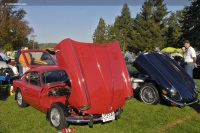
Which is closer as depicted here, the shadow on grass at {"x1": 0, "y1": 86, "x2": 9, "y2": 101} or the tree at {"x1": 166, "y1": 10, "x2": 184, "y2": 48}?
the shadow on grass at {"x1": 0, "y1": 86, "x2": 9, "y2": 101}

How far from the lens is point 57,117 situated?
5875mm

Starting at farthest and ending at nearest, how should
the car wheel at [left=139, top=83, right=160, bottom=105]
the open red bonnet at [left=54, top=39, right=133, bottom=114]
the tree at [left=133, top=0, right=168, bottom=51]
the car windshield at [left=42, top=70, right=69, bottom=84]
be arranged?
the tree at [left=133, top=0, right=168, bottom=51]
the car wheel at [left=139, top=83, right=160, bottom=105]
the car windshield at [left=42, top=70, right=69, bottom=84]
the open red bonnet at [left=54, top=39, right=133, bottom=114]

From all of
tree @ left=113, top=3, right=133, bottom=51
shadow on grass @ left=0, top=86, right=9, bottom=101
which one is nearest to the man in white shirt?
shadow on grass @ left=0, top=86, right=9, bottom=101

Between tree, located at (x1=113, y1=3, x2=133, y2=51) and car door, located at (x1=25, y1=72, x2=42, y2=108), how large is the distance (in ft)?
186

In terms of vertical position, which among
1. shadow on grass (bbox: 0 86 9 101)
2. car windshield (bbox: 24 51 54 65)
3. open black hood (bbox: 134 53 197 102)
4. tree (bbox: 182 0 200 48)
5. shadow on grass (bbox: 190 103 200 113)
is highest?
tree (bbox: 182 0 200 48)

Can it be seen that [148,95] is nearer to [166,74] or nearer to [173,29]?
[166,74]

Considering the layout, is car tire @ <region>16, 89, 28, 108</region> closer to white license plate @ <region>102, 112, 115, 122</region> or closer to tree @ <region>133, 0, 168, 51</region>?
white license plate @ <region>102, 112, 115, 122</region>

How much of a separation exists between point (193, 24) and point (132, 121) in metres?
43.4

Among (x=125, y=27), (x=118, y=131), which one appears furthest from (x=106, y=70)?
(x=125, y=27)

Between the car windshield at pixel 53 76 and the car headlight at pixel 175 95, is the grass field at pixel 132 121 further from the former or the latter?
the car windshield at pixel 53 76

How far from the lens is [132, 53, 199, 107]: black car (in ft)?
24.9

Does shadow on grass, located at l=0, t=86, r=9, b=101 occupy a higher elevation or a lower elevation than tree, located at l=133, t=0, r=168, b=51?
lower

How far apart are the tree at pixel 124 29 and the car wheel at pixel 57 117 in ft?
190

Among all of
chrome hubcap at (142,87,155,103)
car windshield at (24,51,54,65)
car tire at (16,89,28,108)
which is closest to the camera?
car tire at (16,89,28,108)
